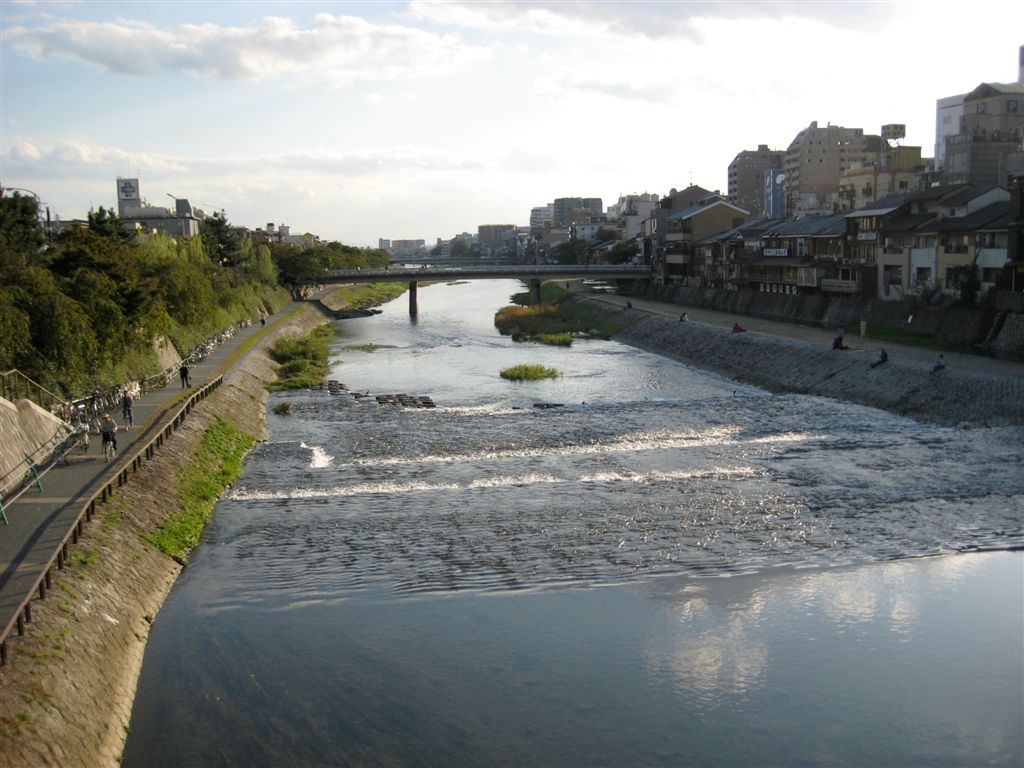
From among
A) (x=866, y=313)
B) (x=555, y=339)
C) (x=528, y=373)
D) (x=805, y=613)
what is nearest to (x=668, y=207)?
(x=555, y=339)

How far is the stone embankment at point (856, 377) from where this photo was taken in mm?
28984

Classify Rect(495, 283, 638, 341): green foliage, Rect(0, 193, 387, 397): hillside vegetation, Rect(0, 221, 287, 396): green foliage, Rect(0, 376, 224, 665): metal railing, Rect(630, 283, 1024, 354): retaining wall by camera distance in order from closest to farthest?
Rect(0, 376, 224, 665): metal railing < Rect(0, 221, 287, 396): green foliage < Rect(0, 193, 387, 397): hillside vegetation < Rect(630, 283, 1024, 354): retaining wall < Rect(495, 283, 638, 341): green foliage

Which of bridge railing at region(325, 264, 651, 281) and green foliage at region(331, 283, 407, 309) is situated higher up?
bridge railing at region(325, 264, 651, 281)

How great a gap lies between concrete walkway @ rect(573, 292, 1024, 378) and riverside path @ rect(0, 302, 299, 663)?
91.0 ft

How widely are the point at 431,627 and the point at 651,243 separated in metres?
81.2

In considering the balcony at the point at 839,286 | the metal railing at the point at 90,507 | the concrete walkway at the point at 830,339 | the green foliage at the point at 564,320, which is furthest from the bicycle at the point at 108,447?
the green foliage at the point at 564,320

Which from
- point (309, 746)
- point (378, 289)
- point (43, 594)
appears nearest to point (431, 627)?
point (309, 746)

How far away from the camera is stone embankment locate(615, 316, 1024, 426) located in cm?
2898

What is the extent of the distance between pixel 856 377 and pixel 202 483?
981 inches

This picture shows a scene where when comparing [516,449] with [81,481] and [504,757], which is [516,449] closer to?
[81,481]

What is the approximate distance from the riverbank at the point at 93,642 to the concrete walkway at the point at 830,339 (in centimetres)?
2753

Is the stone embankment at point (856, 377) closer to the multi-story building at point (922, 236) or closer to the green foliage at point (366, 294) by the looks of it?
the multi-story building at point (922, 236)

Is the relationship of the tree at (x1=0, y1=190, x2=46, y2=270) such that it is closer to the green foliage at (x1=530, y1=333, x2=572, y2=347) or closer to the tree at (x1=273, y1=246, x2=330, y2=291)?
the green foliage at (x1=530, y1=333, x2=572, y2=347)

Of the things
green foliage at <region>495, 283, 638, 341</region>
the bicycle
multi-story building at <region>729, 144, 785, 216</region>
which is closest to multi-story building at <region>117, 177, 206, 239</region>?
green foliage at <region>495, 283, 638, 341</region>
